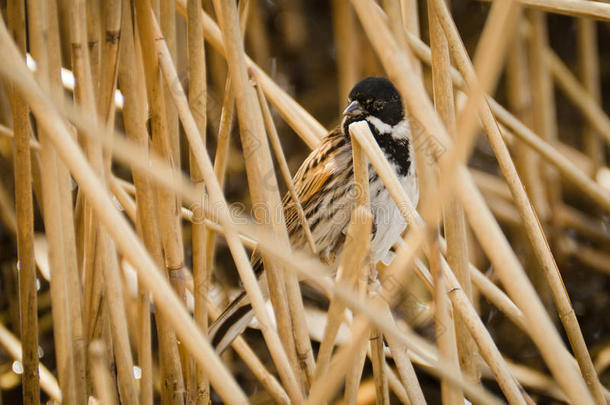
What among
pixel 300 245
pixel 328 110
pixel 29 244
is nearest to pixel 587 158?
pixel 328 110

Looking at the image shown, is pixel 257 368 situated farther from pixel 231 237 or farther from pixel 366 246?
pixel 366 246

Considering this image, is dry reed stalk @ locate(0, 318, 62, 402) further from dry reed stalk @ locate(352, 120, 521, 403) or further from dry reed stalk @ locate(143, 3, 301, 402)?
dry reed stalk @ locate(352, 120, 521, 403)

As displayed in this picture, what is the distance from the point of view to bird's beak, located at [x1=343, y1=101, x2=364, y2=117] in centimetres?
231

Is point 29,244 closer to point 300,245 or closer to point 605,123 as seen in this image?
point 300,245

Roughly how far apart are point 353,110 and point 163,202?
947mm

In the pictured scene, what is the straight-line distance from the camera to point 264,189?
153 centimetres

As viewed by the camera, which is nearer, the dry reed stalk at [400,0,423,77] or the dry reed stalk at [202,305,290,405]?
the dry reed stalk at [400,0,423,77]

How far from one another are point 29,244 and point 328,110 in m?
2.95

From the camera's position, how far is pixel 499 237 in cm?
107

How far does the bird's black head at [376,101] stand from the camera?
2.35 metres

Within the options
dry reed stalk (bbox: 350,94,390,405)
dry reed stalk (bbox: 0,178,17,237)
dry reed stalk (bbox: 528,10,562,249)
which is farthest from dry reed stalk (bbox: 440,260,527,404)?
dry reed stalk (bbox: 0,178,17,237)

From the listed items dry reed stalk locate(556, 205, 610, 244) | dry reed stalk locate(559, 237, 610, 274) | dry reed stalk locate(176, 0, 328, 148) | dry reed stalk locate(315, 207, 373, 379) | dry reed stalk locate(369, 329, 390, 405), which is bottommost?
dry reed stalk locate(559, 237, 610, 274)

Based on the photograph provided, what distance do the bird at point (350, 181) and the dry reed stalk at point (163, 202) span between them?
36 centimetres

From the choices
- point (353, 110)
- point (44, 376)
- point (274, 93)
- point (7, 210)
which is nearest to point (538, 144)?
point (353, 110)
